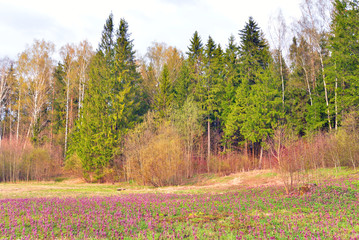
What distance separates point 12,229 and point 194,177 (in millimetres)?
24213

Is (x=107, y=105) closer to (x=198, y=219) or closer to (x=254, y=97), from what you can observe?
(x=254, y=97)

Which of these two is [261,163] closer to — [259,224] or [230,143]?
[230,143]

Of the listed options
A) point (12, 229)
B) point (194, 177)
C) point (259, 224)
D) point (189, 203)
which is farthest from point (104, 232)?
point (194, 177)

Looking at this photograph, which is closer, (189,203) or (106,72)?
(189,203)

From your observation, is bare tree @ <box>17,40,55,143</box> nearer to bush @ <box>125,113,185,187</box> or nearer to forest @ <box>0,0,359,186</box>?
forest @ <box>0,0,359,186</box>

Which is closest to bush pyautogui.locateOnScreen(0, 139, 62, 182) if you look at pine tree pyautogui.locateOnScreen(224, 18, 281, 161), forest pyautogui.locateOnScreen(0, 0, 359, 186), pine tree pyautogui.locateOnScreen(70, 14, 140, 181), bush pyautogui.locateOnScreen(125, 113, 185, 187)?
forest pyautogui.locateOnScreen(0, 0, 359, 186)

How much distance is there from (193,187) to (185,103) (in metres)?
14.8

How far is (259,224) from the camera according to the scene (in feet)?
28.2

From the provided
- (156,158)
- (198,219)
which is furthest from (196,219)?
(156,158)

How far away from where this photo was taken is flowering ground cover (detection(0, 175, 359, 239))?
7711 mm

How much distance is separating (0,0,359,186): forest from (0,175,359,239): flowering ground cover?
44.5ft

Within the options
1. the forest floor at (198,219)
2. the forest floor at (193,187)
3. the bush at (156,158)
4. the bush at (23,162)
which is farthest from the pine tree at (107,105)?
the forest floor at (198,219)

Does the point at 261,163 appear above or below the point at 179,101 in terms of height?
below

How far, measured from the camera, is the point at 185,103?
35594mm
